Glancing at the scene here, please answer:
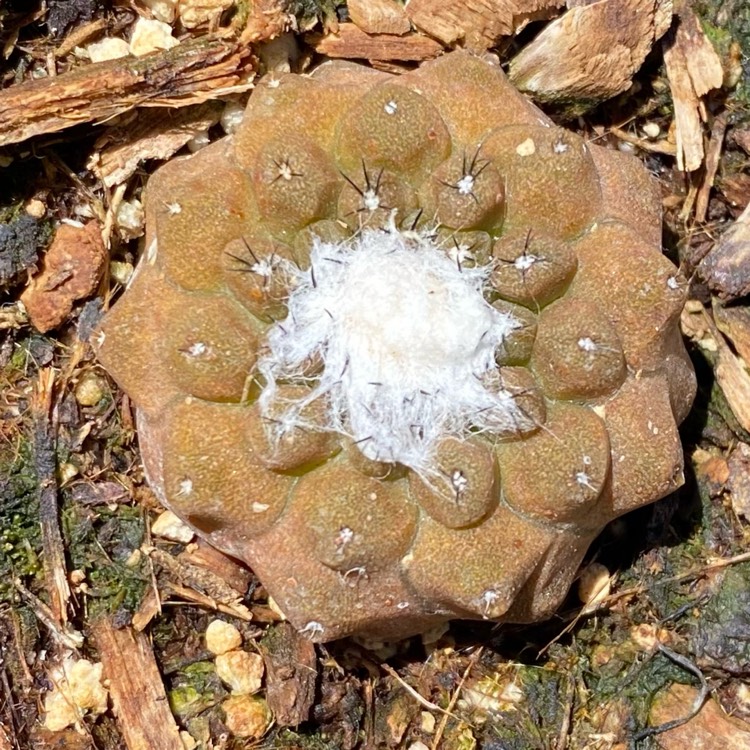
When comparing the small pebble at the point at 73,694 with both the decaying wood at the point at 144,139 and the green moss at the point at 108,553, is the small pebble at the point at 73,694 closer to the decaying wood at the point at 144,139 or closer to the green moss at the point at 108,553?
the green moss at the point at 108,553

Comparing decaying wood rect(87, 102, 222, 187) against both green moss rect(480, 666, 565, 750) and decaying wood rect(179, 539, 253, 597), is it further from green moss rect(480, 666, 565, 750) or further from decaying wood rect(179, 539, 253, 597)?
green moss rect(480, 666, 565, 750)

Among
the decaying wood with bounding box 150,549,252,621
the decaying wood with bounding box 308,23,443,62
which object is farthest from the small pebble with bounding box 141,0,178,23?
the decaying wood with bounding box 150,549,252,621

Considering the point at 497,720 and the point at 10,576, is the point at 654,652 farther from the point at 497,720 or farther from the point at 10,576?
the point at 10,576

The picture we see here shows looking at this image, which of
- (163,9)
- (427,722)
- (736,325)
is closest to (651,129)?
(736,325)

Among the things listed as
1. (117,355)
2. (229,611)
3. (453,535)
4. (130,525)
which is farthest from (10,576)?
(453,535)

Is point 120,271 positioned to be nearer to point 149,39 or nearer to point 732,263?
point 149,39

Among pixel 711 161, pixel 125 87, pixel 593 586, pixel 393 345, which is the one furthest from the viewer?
pixel 711 161
